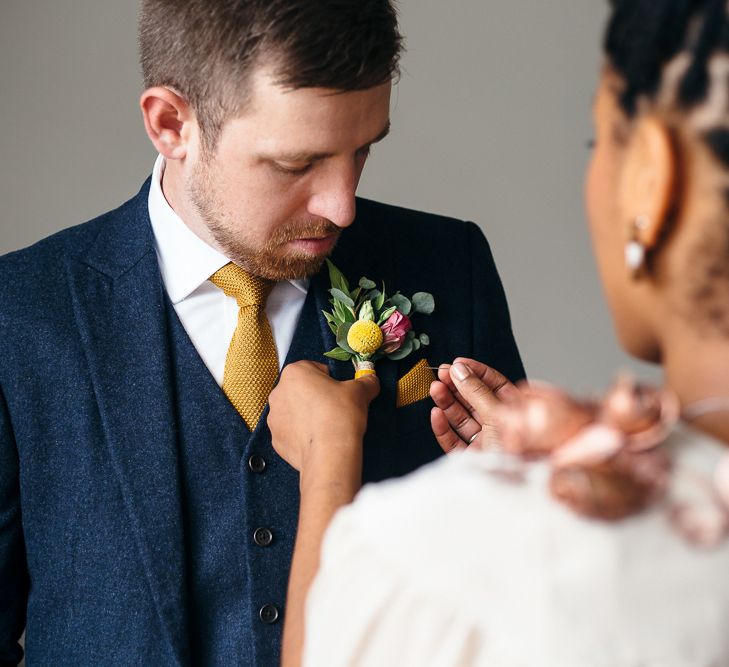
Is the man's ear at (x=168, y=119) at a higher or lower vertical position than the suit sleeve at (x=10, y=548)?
higher

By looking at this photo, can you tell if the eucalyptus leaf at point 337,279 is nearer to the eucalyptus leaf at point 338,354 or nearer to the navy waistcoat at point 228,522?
the eucalyptus leaf at point 338,354

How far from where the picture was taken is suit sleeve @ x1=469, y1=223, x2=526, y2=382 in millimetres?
1922

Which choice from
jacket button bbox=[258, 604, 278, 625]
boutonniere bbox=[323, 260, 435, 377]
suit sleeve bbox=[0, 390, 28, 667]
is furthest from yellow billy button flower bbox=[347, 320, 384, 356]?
suit sleeve bbox=[0, 390, 28, 667]

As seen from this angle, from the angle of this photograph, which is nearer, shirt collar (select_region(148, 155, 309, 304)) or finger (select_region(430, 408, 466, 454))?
finger (select_region(430, 408, 466, 454))

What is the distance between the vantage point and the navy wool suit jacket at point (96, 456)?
5.19 feet

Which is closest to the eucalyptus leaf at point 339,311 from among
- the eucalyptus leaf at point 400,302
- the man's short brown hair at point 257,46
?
the eucalyptus leaf at point 400,302

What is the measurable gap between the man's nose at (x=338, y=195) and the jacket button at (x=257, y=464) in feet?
1.32

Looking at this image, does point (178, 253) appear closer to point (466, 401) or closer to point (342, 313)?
point (342, 313)

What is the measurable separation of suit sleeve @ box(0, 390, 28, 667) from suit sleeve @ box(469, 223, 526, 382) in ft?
2.74

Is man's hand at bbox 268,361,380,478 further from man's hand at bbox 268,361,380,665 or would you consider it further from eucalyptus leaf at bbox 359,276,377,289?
eucalyptus leaf at bbox 359,276,377,289

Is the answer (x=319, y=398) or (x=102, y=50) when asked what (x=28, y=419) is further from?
(x=102, y=50)

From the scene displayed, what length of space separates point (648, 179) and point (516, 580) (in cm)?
34

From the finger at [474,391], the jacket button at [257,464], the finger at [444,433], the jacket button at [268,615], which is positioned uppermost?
the finger at [474,391]

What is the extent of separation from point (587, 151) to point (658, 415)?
284 centimetres
